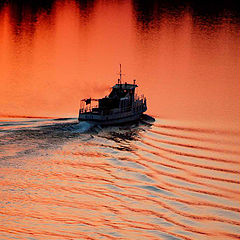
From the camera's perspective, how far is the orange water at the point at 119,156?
144 feet

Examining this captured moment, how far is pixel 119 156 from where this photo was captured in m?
63.2

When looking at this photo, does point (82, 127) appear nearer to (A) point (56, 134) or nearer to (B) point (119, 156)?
(A) point (56, 134)

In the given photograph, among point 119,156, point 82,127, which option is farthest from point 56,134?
point 119,156

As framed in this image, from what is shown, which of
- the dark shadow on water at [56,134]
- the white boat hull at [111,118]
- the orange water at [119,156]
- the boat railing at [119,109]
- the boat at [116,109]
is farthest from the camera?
the boat railing at [119,109]

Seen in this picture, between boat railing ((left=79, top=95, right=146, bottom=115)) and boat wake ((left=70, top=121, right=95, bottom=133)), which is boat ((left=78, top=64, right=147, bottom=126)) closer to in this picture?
boat railing ((left=79, top=95, right=146, bottom=115))

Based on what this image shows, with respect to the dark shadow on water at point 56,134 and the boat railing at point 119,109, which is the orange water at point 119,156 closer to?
the dark shadow on water at point 56,134

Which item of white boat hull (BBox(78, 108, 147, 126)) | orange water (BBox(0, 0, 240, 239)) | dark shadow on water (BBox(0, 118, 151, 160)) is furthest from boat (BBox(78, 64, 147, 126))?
orange water (BBox(0, 0, 240, 239))

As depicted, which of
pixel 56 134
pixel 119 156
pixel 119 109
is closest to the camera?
pixel 119 156

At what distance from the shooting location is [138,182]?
2099 inches

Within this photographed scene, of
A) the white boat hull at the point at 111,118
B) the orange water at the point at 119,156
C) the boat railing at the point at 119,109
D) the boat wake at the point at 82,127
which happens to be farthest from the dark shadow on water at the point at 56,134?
the boat railing at the point at 119,109

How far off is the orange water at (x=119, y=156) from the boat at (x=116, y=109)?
1.86m

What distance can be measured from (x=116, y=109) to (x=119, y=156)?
18.9 m

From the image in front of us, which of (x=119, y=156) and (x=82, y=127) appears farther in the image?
(x=82, y=127)

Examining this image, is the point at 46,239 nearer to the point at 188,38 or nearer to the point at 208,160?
the point at 208,160
